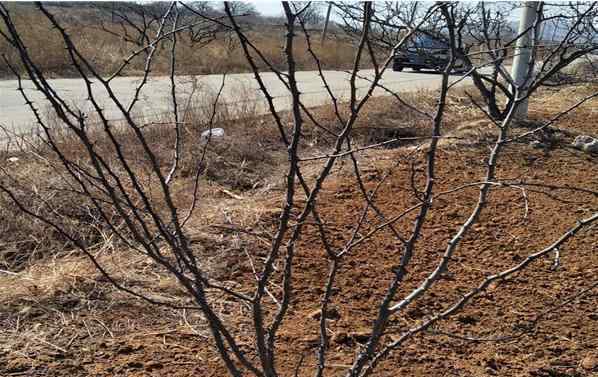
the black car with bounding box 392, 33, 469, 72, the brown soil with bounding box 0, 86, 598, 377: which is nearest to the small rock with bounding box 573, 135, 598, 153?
the black car with bounding box 392, 33, 469, 72

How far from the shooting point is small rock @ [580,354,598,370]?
1.85m

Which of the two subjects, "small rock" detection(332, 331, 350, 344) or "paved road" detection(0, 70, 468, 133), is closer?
"small rock" detection(332, 331, 350, 344)

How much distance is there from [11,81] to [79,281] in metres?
9.63

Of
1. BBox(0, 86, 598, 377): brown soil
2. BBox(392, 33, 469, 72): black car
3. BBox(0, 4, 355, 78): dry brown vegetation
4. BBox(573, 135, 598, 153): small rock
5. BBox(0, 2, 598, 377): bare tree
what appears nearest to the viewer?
BBox(0, 2, 598, 377): bare tree

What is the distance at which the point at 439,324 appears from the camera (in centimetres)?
209

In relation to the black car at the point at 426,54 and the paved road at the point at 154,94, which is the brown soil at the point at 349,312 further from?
the paved road at the point at 154,94

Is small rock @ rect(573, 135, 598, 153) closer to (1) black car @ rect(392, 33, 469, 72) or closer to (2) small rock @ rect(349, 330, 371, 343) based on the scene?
(1) black car @ rect(392, 33, 469, 72)

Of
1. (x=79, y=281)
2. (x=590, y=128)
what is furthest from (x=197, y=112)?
(x=590, y=128)

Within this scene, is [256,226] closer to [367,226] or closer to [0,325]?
[367,226]

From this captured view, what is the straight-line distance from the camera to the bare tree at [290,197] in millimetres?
1093

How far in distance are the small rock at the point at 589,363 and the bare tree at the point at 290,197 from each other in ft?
1.35

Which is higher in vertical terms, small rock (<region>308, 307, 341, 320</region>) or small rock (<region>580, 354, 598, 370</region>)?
small rock (<region>308, 307, 341, 320</region>)

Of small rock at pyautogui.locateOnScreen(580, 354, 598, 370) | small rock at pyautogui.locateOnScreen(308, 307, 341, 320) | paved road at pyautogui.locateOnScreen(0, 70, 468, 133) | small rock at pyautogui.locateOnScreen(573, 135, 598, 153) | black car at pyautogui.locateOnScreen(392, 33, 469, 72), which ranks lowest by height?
small rock at pyautogui.locateOnScreen(580, 354, 598, 370)

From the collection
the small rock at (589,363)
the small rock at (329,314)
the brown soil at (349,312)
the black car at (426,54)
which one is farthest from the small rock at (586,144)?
the small rock at (329,314)
